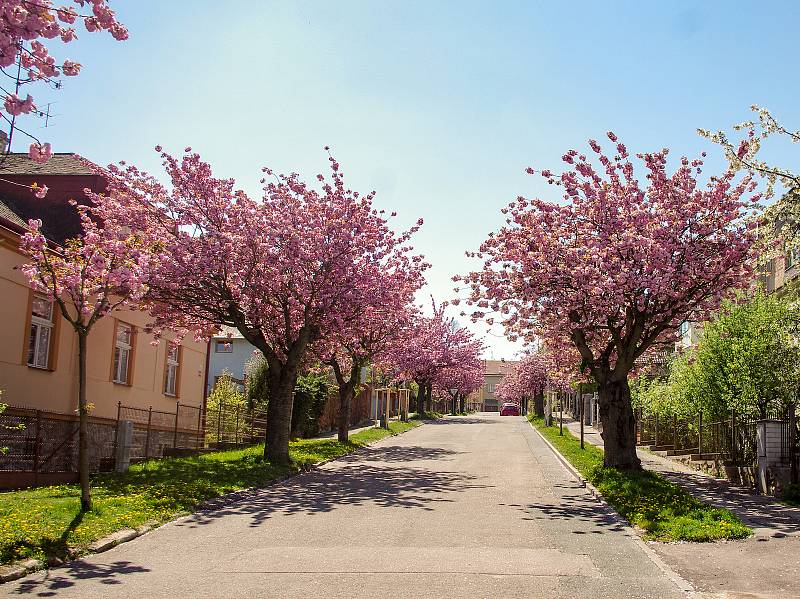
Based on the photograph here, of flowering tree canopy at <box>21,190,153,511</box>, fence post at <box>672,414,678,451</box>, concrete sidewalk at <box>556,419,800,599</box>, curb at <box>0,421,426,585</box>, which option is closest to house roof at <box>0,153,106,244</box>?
curb at <box>0,421,426,585</box>

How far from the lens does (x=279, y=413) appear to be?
880 inches

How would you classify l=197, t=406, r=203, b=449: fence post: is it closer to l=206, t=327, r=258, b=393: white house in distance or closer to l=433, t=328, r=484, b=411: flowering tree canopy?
l=206, t=327, r=258, b=393: white house in distance

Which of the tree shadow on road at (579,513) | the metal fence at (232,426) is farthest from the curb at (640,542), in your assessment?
the metal fence at (232,426)

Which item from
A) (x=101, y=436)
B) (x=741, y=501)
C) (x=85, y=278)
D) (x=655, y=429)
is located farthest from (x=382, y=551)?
(x=655, y=429)

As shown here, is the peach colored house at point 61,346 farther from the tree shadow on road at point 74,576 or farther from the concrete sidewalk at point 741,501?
the concrete sidewalk at point 741,501

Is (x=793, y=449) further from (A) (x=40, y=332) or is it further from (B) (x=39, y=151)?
(A) (x=40, y=332)

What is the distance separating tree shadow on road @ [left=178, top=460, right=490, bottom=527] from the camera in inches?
543

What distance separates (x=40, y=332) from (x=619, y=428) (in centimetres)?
1444

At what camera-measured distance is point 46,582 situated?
26.6 feet

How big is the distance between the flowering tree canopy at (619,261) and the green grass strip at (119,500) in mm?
7815

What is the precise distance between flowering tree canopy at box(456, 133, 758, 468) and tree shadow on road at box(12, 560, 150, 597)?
12.7 metres

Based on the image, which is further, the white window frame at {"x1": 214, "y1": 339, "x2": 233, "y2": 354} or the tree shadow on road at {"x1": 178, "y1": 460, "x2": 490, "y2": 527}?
the white window frame at {"x1": 214, "y1": 339, "x2": 233, "y2": 354}

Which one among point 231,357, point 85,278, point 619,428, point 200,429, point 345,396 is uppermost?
point 231,357

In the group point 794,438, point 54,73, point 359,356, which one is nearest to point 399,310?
point 359,356
